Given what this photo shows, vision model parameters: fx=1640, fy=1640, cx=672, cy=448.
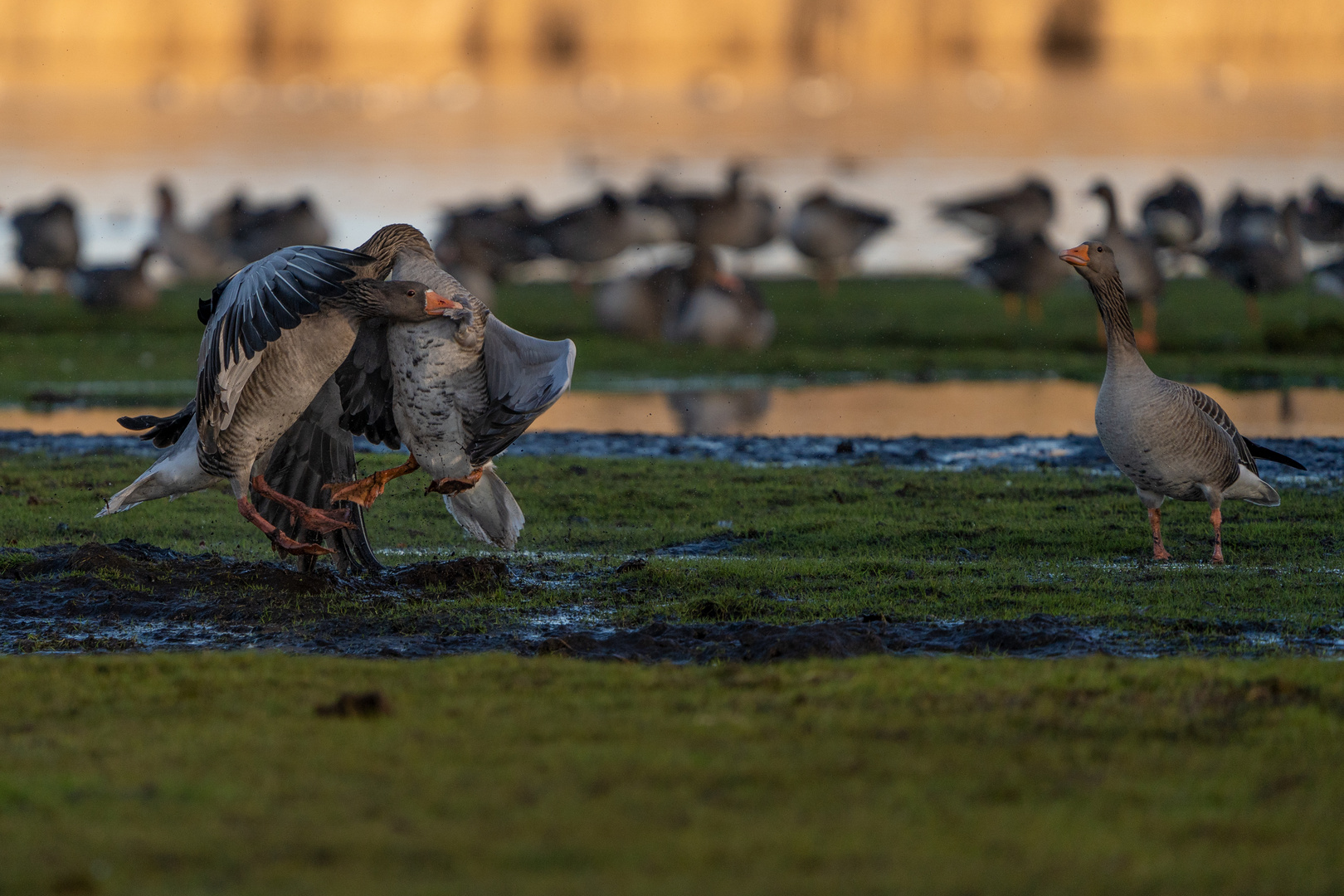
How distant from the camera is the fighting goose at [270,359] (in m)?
8.58

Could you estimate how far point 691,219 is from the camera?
30875 millimetres

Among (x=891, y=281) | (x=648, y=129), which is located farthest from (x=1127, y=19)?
(x=891, y=281)

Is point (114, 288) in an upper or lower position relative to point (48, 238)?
lower

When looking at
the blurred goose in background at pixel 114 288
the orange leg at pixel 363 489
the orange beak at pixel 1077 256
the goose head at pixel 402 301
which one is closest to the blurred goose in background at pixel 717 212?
the blurred goose in background at pixel 114 288

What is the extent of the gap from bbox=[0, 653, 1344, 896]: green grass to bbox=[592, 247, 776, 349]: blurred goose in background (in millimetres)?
16149

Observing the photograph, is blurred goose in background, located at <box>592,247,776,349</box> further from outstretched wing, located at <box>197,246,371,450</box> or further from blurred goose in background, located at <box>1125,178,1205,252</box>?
outstretched wing, located at <box>197,246,371,450</box>

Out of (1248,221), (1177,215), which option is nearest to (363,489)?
(1177,215)

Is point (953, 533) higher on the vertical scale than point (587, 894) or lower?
lower

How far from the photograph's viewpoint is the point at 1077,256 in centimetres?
1084

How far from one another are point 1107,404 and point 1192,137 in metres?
58.4

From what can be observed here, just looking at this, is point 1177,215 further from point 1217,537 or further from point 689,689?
point 689,689

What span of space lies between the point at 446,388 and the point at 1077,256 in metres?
4.33

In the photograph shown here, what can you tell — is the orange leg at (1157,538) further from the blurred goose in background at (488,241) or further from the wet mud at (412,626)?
the blurred goose in background at (488,241)

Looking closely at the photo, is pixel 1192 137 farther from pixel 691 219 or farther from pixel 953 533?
pixel 953 533
